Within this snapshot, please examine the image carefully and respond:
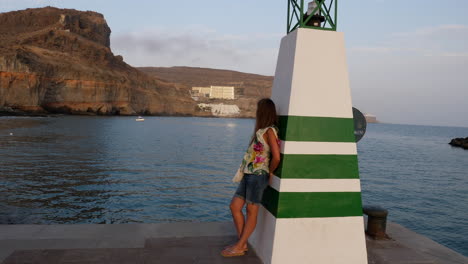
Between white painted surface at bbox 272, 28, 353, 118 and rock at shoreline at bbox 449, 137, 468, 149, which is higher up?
white painted surface at bbox 272, 28, 353, 118

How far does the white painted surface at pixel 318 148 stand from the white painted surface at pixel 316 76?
0.33 m

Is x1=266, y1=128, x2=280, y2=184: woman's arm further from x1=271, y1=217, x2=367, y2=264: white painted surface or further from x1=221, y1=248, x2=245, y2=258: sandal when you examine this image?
x1=221, y1=248, x2=245, y2=258: sandal

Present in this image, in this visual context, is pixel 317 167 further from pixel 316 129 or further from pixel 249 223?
pixel 249 223

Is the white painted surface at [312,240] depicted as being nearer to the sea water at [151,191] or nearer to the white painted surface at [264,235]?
the white painted surface at [264,235]

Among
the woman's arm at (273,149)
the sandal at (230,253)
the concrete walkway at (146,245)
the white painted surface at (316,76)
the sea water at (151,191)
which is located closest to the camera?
the woman's arm at (273,149)

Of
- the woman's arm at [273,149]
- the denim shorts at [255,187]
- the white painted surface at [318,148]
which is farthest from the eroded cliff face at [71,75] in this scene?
the white painted surface at [318,148]

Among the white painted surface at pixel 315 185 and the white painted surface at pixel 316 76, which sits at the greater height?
the white painted surface at pixel 316 76

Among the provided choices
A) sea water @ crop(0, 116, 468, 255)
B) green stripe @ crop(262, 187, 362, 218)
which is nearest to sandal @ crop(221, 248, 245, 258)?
green stripe @ crop(262, 187, 362, 218)

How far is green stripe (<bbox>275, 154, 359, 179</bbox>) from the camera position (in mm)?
4309

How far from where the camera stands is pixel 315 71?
4.40 m

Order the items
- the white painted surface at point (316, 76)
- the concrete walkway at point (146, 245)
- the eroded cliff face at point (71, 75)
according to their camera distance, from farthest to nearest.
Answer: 1. the eroded cliff face at point (71, 75)
2. the concrete walkway at point (146, 245)
3. the white painted surface at point (316, 76)

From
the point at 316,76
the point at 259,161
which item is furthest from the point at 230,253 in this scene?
the point at 316,76

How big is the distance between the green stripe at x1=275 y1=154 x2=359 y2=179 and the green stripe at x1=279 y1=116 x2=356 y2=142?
209mm

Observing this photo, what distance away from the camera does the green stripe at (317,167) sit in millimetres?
4309
